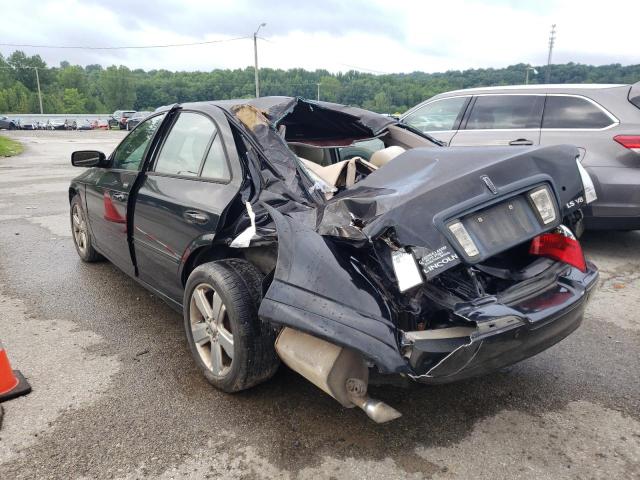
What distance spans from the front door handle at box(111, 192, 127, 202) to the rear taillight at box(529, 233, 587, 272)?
2.85 meters

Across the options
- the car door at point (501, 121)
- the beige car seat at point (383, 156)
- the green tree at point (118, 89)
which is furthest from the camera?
the green tree at point (118, 89)

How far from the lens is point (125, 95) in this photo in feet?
344

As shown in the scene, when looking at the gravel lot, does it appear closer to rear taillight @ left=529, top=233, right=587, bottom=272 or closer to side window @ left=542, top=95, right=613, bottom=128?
rear taillight @ left=529, top=233, right=587, bottom=272

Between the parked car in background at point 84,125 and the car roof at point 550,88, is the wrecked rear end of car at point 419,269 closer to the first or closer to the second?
the car roof at point 550,88

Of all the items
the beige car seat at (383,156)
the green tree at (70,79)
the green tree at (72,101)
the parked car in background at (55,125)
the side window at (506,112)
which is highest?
the green tree at (70,79)

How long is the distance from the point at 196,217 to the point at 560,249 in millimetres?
2073

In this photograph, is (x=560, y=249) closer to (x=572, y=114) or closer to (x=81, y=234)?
(x=572, y=114)

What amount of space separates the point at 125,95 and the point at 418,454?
115 m

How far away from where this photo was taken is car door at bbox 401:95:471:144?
6750 millimetres

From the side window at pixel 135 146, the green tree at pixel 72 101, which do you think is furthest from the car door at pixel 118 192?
the green tree at pixel 72 101

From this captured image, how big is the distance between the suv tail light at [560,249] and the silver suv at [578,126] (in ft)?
9.16

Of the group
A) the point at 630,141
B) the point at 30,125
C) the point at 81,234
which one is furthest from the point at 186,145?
the point at 30,125

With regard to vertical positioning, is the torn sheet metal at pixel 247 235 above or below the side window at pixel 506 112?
below

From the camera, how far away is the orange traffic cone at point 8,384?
2.80 metres
